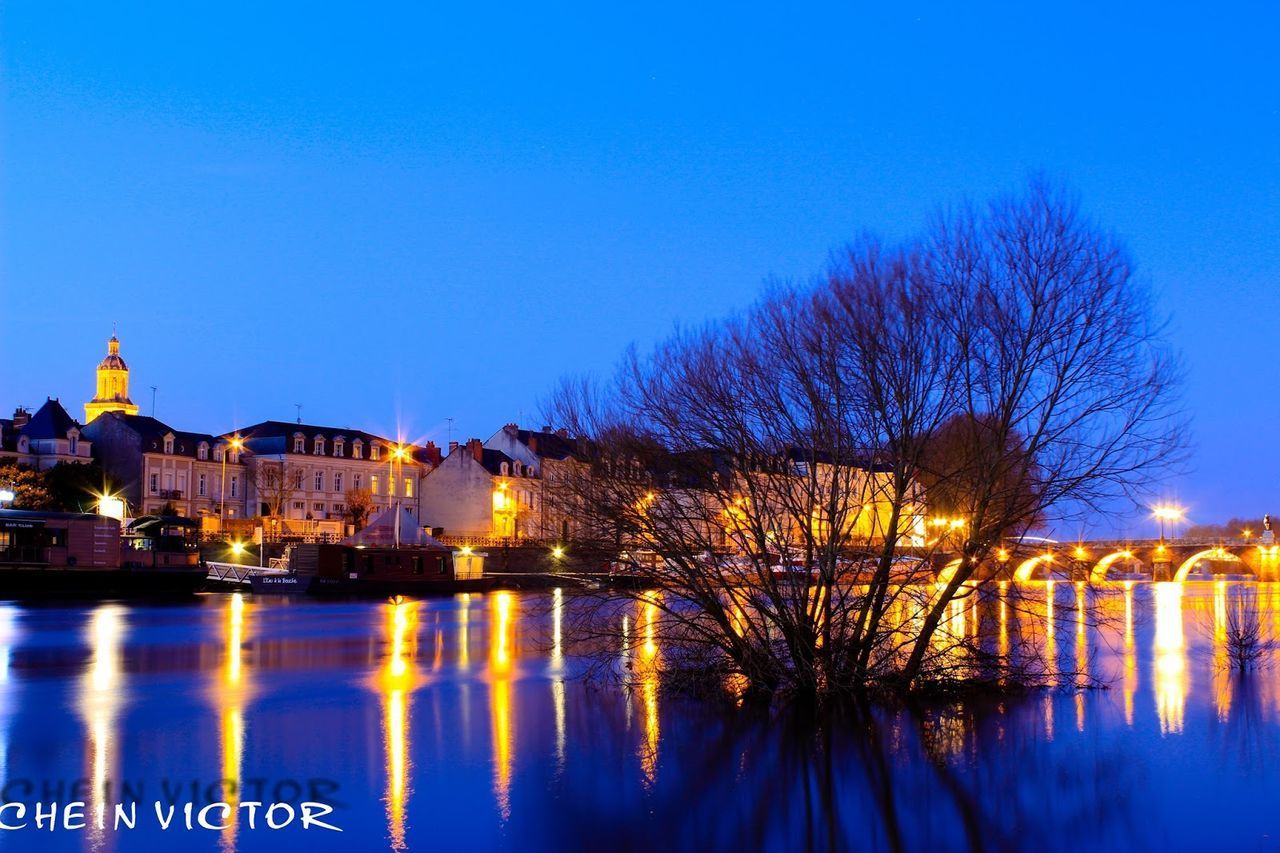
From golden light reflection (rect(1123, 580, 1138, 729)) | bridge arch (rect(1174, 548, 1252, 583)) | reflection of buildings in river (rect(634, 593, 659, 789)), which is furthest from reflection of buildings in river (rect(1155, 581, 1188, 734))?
bridge arch (rect(1174, 548, 1252, 583))

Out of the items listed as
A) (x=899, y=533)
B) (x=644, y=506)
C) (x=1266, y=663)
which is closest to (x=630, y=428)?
(x=644, y=506)

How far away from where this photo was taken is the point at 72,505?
96.9 meters

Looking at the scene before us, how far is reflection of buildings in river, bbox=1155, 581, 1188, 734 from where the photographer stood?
24250 mm

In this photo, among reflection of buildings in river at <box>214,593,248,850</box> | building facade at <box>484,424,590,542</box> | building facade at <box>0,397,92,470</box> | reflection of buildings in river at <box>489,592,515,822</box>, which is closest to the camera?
reflection of buildings in river at <box>214,593,248,850</box>

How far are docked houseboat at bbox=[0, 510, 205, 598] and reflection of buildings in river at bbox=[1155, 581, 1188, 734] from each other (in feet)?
165

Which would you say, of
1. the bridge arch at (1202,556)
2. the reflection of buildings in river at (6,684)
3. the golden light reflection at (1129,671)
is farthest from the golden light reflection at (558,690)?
the bridge arch at (1202,556)

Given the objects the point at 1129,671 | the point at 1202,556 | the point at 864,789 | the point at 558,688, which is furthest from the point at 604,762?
the point at 1202,556

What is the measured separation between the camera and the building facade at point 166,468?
10688 cm

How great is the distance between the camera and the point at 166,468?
109m

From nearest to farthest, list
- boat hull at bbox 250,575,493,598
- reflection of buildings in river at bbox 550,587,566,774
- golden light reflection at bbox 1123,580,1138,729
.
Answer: reflection of buildings in river at bbox 550,587,566,774, golden light reflection at bbox 1123,580,1138,729, boat hull at bbox 250,575,493,598

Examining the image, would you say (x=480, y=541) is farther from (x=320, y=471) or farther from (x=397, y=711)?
(x=397, y=711)

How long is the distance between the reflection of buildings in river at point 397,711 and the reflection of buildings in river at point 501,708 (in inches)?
47.0

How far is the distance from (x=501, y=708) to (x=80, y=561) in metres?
54.1

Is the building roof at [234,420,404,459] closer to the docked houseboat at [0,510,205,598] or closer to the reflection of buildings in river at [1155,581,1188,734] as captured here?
the docked houseboat at [0,510,205,598]
